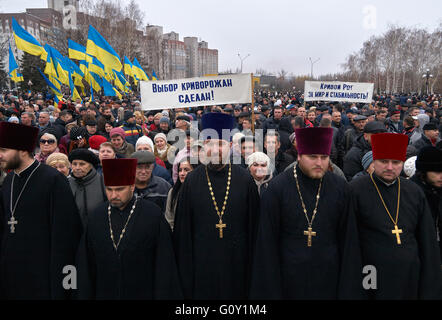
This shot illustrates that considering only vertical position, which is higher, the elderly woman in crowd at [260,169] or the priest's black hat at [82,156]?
the priest's black hat at [82,156]

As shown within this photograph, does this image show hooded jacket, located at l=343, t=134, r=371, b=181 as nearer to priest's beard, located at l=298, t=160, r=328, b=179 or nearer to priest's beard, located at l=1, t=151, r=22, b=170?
priest's beard, located at l=298, t=160, r=328, b=179

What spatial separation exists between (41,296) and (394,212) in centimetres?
303

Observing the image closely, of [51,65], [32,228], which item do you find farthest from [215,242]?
[51,65]

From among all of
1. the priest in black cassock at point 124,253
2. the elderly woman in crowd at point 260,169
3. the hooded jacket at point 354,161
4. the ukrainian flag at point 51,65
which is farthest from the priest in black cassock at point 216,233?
the ukrainian flag at point 51,65

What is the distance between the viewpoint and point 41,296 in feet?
9.90

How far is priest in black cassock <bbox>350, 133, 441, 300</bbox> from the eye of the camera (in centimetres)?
271

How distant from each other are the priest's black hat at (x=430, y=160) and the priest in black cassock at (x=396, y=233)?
50cm

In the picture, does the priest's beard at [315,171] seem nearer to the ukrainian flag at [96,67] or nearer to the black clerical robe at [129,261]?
the black clerical robe at [129,261]

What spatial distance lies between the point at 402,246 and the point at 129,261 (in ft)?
6.95

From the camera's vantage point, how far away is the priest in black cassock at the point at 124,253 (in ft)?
8.82

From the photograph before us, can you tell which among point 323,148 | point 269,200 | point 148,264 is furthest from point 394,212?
point 148,264

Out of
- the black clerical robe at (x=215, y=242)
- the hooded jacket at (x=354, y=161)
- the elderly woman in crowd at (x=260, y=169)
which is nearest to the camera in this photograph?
the black clerical robe at (x=215, y=242)

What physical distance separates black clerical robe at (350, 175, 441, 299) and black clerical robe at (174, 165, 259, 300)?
0.90 meters
